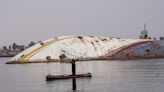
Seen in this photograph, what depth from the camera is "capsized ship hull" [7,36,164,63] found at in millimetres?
133500

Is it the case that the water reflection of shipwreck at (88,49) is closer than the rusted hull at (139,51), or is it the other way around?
the water reflection of shipwreck at (88,49)

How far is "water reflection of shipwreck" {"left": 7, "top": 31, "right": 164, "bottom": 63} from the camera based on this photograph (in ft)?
438

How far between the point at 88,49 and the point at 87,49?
1.01 feet

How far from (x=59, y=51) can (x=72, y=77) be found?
72925 mm

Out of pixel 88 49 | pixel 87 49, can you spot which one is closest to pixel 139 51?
pixel 88 49

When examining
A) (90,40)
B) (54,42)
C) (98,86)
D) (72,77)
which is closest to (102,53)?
(90,40)

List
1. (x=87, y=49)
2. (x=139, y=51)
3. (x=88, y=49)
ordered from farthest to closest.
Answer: (x=139, y=51) → (x=88, y=49) → (x=87, y=49)

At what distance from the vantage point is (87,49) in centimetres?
13800

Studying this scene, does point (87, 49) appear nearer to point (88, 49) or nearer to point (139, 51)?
point (88, 49)

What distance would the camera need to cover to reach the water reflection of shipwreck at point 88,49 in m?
134

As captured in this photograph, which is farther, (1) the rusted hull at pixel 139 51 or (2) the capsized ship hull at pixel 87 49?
(1) the rusted hull at pixel 139 51

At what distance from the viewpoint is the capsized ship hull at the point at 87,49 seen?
134 m

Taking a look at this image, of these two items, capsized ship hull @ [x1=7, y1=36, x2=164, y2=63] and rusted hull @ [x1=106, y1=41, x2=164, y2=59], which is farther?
rusted hull @ [x1=106, y1=41, x2=164, y2=59]

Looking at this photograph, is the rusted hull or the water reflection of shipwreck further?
the rusted hull
